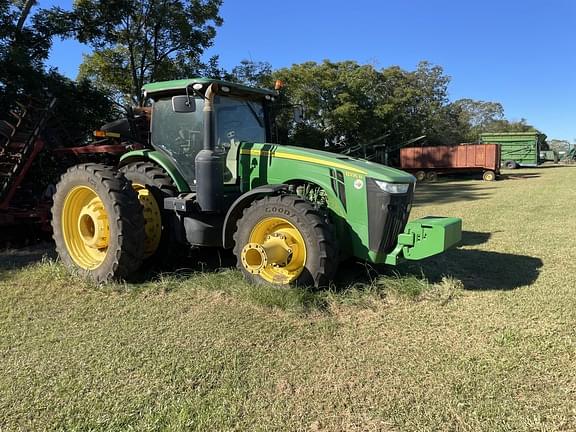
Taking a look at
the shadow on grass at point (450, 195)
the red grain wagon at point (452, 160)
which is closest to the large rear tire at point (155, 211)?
the shadow on grass at point (450, 195)

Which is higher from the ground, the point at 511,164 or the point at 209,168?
the point at 511,164

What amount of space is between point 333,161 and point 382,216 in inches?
30.8

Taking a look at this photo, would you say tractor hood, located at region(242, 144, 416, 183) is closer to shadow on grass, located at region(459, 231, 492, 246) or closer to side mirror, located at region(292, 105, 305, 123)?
side mirror, located at region(292, 105, 305, 123)

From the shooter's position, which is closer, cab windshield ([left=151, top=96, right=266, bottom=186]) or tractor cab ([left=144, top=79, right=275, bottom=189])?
tractor cab ([left=144, top=79, right=275, bottom=189])

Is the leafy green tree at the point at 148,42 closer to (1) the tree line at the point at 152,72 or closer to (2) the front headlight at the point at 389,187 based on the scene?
(1) the tree line at the point at 152,72

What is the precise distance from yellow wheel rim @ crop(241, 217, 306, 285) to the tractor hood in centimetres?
77

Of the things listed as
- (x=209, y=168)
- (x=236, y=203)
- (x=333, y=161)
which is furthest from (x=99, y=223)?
(x=333, y=161)

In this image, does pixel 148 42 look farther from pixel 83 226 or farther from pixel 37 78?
pixel 83 226

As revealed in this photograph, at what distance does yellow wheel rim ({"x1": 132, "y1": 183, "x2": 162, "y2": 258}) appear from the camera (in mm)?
5547

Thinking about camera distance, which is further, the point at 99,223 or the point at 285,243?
the point at 99,223

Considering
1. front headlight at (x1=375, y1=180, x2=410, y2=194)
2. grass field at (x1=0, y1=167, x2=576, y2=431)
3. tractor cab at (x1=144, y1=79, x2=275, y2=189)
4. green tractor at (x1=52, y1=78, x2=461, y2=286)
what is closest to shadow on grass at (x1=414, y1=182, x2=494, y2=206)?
tractor cab at (x1=144, y1=79, x2=275, y2=189)

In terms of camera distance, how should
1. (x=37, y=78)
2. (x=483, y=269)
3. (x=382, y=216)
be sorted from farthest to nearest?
1. (x=37, y=78)
2. (x=483, y=269)
3. (x=382, y=216)

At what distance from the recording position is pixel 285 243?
469 centimetres

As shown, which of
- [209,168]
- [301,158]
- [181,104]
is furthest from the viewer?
[301,158]
